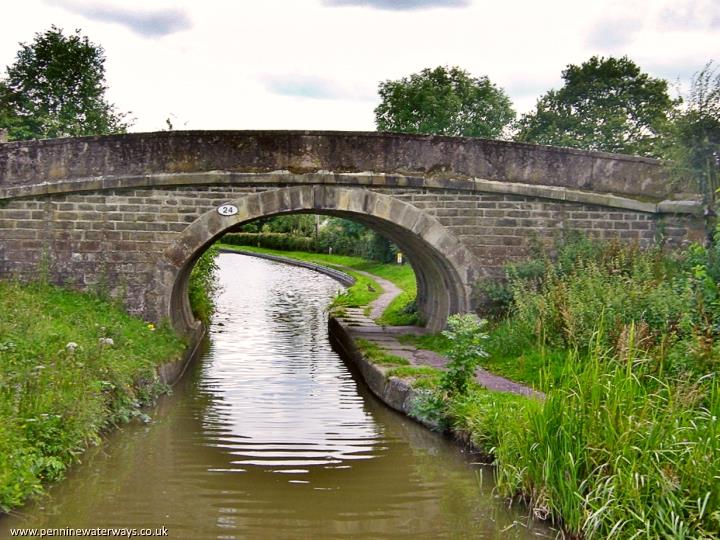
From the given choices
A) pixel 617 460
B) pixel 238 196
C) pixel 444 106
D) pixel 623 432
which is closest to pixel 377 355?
pixel 238 196

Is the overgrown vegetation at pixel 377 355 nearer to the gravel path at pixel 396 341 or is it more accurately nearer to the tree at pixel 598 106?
the gravel path at pixel 396 341

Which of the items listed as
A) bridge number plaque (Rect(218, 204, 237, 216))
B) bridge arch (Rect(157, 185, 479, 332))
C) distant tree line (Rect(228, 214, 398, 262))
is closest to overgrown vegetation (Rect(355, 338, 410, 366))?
bridge arch (Rect(157, 185, 479, 332))

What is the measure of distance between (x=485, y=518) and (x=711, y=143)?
7955 millimetres

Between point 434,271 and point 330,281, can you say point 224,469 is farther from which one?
point 330,281

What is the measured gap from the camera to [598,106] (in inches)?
1288

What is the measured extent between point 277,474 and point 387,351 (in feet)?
15.6

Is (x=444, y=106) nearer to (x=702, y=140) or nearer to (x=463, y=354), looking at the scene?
A: (x=702, y=140)

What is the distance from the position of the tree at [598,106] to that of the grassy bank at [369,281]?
Answer: 8460 mm

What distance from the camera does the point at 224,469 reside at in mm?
6891

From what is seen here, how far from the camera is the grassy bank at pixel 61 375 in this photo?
5.86m

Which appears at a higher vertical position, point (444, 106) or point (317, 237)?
point (444, 106)

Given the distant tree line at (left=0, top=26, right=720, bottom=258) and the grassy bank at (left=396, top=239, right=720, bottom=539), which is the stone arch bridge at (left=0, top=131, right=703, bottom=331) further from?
the distant tree line at (left=0, top=26, right=720, bottom=258)

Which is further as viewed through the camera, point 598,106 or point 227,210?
point 598,106

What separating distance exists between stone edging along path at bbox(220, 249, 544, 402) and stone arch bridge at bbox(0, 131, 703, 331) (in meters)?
1.42
